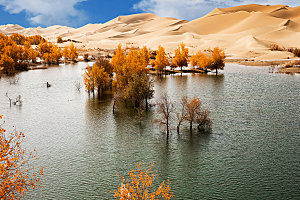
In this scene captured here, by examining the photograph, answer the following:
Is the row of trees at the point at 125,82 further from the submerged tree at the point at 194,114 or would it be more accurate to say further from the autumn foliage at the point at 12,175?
the autumn foliage at the point at 12,175

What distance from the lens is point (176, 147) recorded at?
33.8 m

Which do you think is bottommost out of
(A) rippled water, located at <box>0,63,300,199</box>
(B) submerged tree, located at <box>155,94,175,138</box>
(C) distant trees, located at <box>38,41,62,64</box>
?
(A) rippled water, located at <box>0,63,300,199</box>

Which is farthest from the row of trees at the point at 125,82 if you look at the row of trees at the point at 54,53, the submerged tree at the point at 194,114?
the row of trees at the point at 54,53

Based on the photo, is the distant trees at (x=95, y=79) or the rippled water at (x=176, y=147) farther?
the distant trees at (x=95, y=79)

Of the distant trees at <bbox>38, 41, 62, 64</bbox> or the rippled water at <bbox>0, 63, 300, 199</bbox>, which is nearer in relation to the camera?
the rippled water at <bbox>0, 63, 300, 199</bbox>

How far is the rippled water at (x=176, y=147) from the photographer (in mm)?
25547

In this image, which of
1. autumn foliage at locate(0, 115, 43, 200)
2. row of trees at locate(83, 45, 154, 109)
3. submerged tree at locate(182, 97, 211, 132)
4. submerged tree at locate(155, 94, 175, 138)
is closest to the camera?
autumn foliage at locate(0, 115, 43, 200)

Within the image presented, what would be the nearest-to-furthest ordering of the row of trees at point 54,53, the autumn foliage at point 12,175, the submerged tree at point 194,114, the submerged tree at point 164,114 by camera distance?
the autumn foliage at point 12,175
the submerged tree at point 164,114
the submerged tree at point 194,114
the row of trees at point 54,53

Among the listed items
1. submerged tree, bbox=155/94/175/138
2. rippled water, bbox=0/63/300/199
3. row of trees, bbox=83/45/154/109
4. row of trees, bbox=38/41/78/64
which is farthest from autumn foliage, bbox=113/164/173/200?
row of trees, bbox=38/41/78/64

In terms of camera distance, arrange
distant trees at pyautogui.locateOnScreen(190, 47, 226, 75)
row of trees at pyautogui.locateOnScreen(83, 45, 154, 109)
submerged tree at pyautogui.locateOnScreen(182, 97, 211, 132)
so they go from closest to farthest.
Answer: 1. submerged tree at pyautogui.locateOnScreen(182, 97, 211, 132)
2. row of trees at pyautogui.locateOnScreen(83, 45, 154, 109)
3. distant trees at pyautogui.locateOnScreen(190, 47, 226, 75)

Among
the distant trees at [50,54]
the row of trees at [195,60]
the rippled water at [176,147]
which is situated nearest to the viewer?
the rippled water at [176,147]

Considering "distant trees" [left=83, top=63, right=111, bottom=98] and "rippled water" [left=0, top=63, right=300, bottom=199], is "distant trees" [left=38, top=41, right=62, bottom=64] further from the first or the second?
"rippled water" [left=0, top=63, right=300, bottom=199]

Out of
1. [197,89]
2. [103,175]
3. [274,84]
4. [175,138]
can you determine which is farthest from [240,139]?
[274,84]

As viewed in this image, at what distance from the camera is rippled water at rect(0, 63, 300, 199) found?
25.5 meters
